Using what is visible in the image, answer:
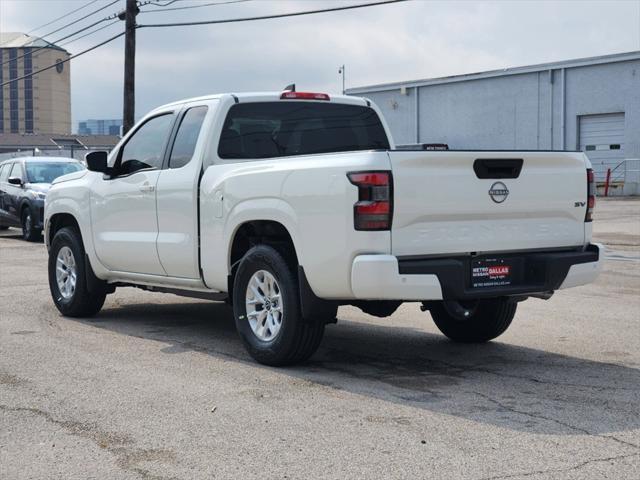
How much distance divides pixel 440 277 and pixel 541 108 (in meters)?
37.5

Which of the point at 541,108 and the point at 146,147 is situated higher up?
the point at 541,108

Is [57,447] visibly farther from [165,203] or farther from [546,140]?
[546,140]

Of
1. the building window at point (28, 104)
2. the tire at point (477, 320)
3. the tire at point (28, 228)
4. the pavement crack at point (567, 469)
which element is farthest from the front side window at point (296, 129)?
the building window at point (28, 104)

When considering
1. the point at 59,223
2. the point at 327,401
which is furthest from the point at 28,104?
the point at 327,401

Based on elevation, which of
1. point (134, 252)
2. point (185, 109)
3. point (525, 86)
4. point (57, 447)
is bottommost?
point (57, 447)

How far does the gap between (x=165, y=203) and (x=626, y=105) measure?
34.9 metres

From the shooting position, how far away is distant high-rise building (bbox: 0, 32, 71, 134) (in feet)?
589

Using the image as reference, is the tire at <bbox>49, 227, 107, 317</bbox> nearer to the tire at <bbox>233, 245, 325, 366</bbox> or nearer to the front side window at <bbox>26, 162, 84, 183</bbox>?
the tire at <bbox>233, 245, 325, 366</bbox>

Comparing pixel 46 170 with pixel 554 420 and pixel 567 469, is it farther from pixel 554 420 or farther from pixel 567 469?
pixel 567 469

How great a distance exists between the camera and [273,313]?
7094mm

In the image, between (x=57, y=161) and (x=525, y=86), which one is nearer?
(x=57, y=161)

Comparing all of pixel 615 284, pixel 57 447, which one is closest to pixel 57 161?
pixel 615 284

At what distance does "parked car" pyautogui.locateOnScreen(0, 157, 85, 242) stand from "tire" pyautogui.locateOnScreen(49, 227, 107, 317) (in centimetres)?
1100

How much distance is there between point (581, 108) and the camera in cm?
4109
